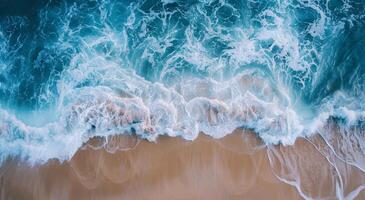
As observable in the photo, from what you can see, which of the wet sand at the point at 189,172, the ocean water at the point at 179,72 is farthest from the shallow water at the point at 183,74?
the wet sand at the point at 189,172

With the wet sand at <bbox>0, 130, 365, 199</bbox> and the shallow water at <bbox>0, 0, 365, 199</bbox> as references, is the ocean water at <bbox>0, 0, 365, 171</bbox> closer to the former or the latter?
the shallow water at <bbox>0, 0, 365, 199</bbox>

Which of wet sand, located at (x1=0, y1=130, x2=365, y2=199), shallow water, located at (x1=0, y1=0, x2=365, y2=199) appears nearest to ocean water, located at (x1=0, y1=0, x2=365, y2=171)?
shallow water, located at (x1=0, y1=0, x2=365, y2=199)

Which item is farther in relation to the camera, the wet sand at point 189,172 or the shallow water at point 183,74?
the shallow water at point 183,74

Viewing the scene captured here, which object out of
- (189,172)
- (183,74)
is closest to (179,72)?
(183,74)

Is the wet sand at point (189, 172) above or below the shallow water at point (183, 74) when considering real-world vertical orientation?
below

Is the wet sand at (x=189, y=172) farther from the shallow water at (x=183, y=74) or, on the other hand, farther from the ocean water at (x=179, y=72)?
the ocean water at (x=179, y=72)

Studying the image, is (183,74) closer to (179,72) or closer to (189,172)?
(179,72)
